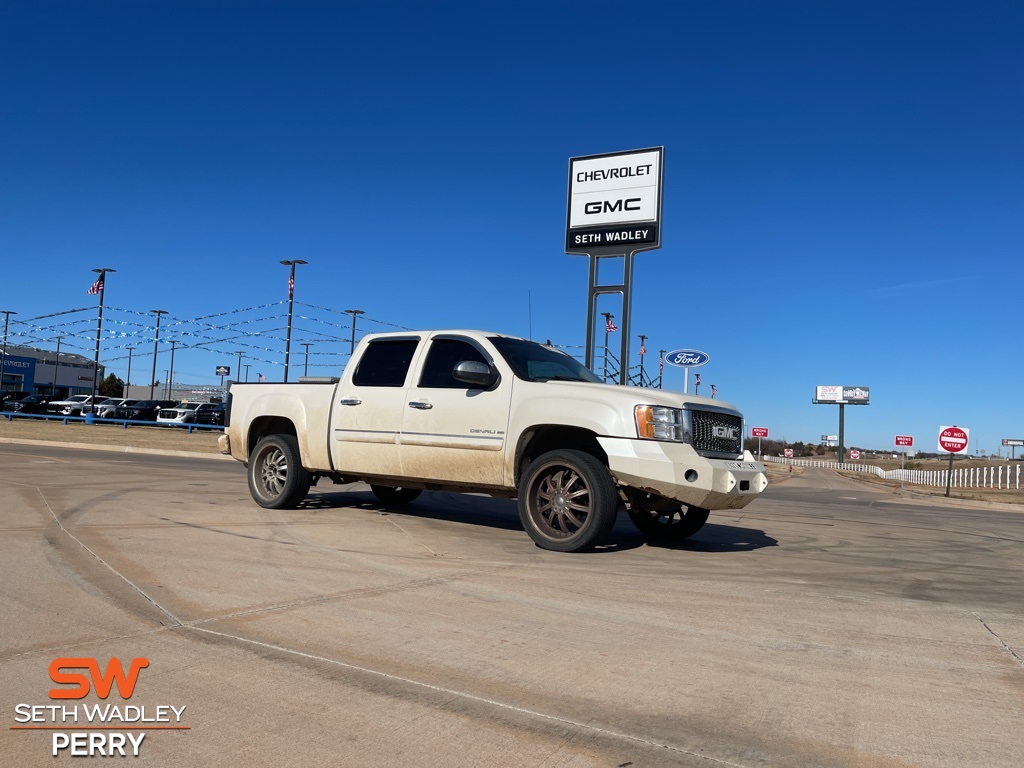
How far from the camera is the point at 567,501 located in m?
7.04

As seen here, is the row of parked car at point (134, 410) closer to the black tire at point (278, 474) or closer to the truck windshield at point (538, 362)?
the black tire at point (278, 474)

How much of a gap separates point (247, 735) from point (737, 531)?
7703 millimetres

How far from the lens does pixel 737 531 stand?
9547mm

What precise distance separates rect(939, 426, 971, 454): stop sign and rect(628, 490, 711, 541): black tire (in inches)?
815

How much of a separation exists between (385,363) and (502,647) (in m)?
5.10

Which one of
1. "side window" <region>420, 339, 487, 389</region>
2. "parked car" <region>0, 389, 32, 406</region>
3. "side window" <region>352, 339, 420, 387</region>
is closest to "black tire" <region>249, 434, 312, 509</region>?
"side window" <region>352, 339, 420, 387</region>

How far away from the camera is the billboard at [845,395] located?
124 meters

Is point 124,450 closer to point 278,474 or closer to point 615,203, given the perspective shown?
point 615,203

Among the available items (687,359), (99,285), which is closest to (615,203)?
(687,359)

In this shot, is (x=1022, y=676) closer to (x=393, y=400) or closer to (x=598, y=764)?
(x=598, y=764)

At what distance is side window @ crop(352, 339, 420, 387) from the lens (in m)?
8.41

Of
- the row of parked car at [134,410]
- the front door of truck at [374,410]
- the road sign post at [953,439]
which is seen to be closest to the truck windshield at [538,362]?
the front door of truck at [374,410]

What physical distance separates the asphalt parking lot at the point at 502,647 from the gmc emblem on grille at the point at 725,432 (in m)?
1.09

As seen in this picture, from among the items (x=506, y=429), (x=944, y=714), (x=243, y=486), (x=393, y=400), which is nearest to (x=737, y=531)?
(x=506, y=429)
